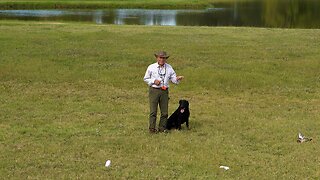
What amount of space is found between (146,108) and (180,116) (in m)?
3.49

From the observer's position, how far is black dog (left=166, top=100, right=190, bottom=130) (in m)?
13.8

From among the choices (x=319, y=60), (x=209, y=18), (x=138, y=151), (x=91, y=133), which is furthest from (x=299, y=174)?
(x=209, y=18)

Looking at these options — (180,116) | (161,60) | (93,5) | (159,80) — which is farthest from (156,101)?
(93,5)

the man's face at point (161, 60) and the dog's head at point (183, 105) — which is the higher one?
the man's face at point (161, 60)

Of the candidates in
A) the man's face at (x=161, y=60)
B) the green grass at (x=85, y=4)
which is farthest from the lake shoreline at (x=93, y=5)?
the man's face at (x=161, y=60)

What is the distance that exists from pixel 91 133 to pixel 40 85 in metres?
7.79

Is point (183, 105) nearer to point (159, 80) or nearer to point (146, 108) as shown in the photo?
point (159, 80)

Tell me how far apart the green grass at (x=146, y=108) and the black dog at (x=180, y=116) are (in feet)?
1.02

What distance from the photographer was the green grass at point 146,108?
36.8 feet

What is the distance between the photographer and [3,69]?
925 inches

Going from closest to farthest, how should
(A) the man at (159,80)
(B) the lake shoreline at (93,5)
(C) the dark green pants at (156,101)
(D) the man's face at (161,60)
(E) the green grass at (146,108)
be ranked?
(E) the green grass at (146,108) → (D) the man's face at (161,60) → (A) the man at (159,80) → (C) the dark green pants at (156,101) → (B) the lake shoreline at (93,5)

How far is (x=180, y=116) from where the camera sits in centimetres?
1396

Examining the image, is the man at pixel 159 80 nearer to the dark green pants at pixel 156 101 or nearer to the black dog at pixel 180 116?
the dark green pants at pixel 156 101

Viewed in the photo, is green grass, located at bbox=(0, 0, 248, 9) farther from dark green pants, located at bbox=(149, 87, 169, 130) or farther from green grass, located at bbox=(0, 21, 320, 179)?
dark green pants, located at bbox=(149, 87, 169, 130)
